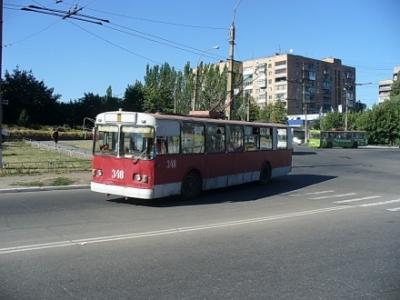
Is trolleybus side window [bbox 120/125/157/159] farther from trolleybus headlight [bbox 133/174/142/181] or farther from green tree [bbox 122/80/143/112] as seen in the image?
green tree [bbox 122/80/143/112]

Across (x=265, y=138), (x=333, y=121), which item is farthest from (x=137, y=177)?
(x=333, y=121)

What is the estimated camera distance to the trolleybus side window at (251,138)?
16094 millimetres

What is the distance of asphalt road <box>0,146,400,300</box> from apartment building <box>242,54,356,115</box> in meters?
107

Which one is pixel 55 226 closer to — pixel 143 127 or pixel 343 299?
pixel 143 127

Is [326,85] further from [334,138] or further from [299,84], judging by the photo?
[334,138]

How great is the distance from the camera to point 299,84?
120m

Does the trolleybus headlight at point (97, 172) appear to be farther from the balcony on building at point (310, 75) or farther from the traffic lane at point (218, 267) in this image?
the balcony on building at point (310, 75)

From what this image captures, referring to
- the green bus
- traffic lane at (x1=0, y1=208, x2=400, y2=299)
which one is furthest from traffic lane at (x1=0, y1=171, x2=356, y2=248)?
the green bus

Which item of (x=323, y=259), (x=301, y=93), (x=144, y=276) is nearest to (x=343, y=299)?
(x=323, y=259)

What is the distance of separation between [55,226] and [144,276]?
373 cm

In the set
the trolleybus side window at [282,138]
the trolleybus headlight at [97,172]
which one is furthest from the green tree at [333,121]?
the trolleybus headlight at [97,172]

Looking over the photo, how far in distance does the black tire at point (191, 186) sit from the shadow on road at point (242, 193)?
192mm

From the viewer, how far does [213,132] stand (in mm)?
14180

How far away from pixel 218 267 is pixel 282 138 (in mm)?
13428
